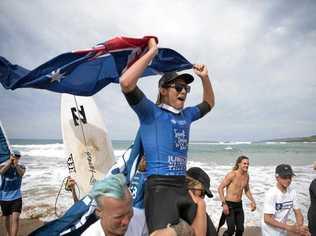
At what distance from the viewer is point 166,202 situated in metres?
2.40

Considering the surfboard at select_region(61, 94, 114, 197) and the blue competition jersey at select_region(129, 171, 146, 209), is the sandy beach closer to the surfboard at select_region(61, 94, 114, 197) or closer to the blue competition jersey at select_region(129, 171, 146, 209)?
the surfboard at select_region(61, 94, 114, 197)

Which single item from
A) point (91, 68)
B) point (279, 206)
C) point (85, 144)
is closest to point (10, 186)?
point (85, 144)

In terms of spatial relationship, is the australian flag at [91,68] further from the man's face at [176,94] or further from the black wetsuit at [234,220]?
the black wetsuit at [234,220]

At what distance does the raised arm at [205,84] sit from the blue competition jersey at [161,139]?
678 millimetres

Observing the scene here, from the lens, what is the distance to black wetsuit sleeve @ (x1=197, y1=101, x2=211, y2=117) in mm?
3143

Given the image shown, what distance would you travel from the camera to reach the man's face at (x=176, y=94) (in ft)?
9.07

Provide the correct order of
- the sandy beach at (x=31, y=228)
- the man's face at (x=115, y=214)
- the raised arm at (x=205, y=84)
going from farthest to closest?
the sandy beach at (x=31, y=228) < the raised arm at (x=205, y=84) < the man's face at (x=115, y=214)

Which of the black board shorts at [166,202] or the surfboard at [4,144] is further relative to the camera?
the surfboard at [4,144]

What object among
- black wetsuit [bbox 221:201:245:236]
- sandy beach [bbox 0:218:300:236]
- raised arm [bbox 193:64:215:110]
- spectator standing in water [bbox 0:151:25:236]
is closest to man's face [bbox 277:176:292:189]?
raised arm [bbox 193:64:215:110]

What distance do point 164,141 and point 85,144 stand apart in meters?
4.21

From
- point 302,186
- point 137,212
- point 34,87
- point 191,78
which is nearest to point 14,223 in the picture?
point 34,87

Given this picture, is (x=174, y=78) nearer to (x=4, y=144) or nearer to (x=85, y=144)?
(x=4, y=144)

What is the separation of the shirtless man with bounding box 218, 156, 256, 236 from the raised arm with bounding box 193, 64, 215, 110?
14.6 ft

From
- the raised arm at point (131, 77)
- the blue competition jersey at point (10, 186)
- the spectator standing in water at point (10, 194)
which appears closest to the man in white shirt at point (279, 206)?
the raised arm at point (131, 77)
